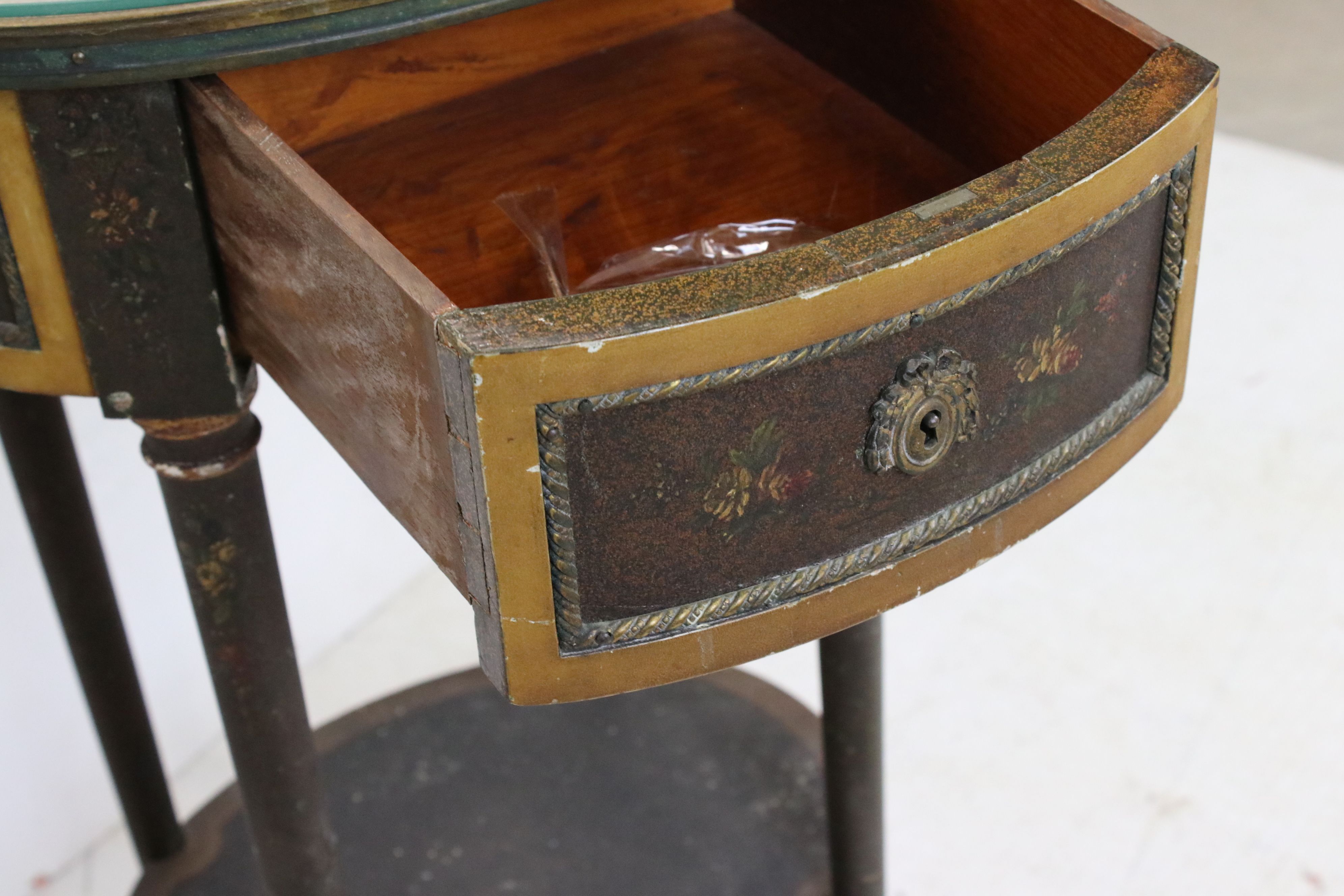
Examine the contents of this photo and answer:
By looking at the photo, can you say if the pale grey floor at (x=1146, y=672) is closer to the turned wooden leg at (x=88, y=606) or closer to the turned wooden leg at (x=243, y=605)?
the turned wooden leg at (x=88, y=606)

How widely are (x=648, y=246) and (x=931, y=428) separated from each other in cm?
26

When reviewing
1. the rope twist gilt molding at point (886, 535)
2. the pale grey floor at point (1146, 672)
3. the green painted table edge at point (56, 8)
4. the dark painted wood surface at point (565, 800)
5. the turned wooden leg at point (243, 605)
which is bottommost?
the pale grey floor at point (1146, 672)

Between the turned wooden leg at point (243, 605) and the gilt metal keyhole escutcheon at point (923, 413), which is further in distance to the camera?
the turned wooden leg at point (243, 605)

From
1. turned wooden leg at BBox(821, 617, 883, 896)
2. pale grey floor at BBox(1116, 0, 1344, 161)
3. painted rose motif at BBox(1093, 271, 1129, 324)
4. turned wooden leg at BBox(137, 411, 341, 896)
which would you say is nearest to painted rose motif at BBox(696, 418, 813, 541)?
painted rose motif at BBox(1093, 271, 1129, 324)

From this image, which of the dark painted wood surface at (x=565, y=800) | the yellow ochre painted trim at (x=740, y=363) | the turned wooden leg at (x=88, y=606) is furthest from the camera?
the dark painted wood surface at (x=565, y=800)

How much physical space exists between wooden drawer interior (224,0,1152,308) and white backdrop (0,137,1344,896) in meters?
0.48

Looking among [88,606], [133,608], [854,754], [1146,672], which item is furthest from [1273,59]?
[88,606]

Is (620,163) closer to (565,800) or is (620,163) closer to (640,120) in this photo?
(640,120)

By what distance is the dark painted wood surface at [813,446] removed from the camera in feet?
1.81

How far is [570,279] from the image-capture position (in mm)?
815

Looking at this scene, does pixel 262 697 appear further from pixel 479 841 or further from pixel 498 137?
pixel 479 841

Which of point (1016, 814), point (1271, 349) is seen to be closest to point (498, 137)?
point (1016, 814)

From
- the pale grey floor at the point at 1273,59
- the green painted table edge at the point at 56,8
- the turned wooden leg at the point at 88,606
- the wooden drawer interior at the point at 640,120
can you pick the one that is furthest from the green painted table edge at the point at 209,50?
the pale grey floor at the point at 1273,59

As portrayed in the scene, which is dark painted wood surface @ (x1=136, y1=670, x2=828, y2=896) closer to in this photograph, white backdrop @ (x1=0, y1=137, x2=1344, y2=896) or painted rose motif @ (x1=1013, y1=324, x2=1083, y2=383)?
white backdrop @ (x1=0, y1=137, x2=1344, y2=896)
